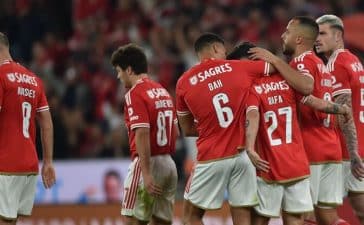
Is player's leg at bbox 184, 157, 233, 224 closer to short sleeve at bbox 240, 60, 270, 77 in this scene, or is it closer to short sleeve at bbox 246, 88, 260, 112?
short sleeve at bbox 246, 88, 260, 112

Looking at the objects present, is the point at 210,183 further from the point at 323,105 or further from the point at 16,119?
the point at 16,119

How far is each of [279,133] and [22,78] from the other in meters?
2.59

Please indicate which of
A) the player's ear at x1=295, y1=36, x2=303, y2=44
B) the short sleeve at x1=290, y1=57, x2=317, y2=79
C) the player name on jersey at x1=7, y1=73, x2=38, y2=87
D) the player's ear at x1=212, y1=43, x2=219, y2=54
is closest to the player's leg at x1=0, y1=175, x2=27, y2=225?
the player name on jersey at x1=7, y1=73, x2=38, y2=87

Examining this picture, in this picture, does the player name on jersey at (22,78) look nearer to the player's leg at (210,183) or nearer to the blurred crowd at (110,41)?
the player's leg at (210,183)

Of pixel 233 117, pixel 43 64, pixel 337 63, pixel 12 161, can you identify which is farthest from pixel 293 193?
pixel 43 64

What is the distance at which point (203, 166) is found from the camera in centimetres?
1063

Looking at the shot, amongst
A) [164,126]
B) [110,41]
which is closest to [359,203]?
[164,126]

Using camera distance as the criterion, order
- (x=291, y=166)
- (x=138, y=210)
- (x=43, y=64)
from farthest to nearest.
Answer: (x=43, y=64) < (x=138, y=210) < (x=291, y=166)

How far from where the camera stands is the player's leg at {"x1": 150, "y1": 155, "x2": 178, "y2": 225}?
439 inches

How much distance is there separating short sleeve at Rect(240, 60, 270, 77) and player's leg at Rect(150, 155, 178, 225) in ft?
4.38

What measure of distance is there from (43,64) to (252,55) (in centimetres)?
1004

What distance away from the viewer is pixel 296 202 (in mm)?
10359

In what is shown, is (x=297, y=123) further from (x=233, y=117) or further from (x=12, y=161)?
(x=12, y=161)

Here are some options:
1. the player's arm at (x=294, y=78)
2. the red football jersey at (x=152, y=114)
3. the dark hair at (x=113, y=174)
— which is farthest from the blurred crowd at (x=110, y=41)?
the player's arm at (x=294, y=78)
